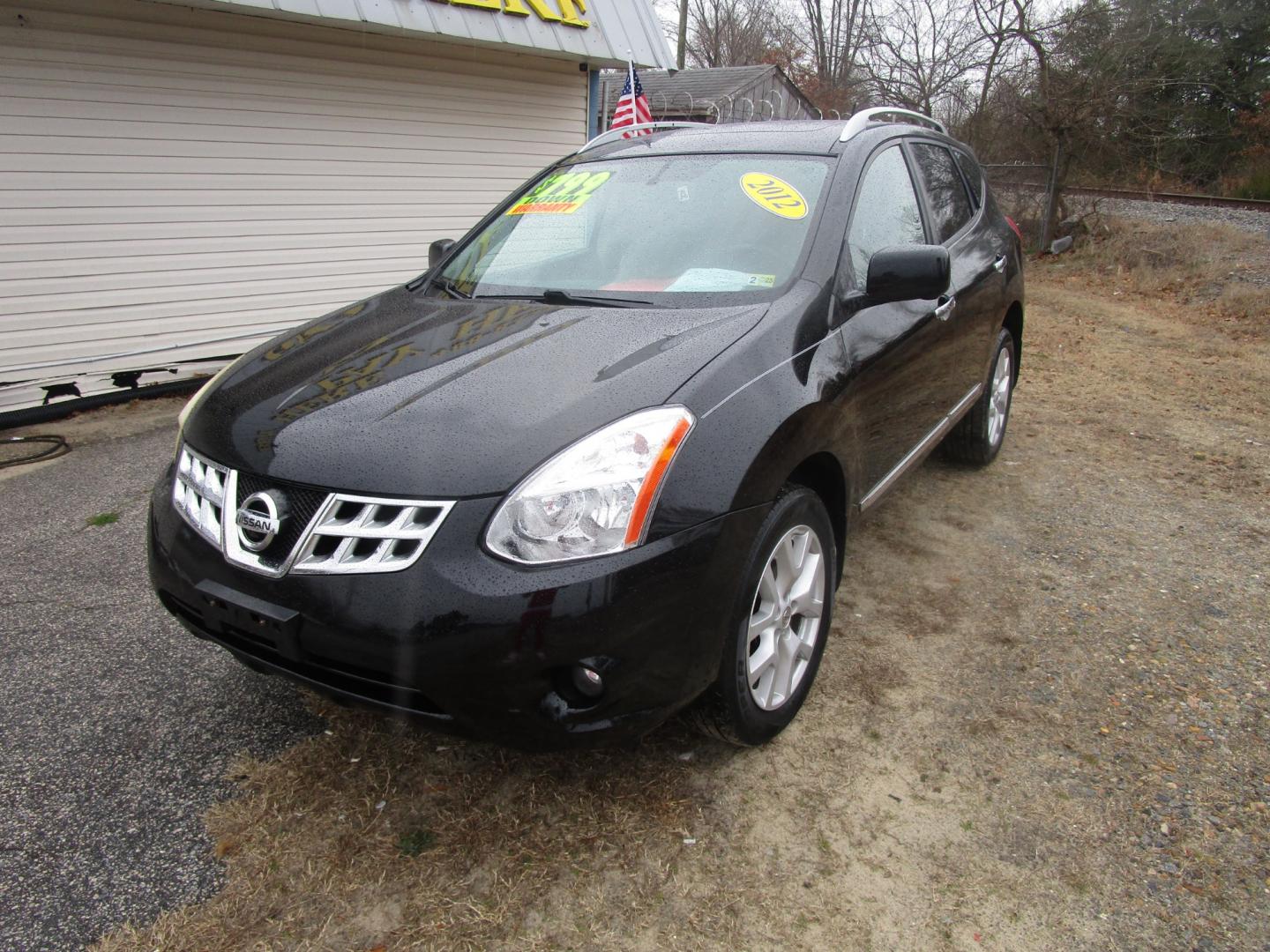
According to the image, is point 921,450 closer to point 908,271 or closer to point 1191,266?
point 908,271

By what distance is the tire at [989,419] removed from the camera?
4.52 meters

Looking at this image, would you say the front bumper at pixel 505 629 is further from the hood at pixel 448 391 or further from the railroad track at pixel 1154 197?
the railroad track at pixel 1154 197

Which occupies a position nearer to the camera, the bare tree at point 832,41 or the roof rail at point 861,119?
the roof rail at point 861,119

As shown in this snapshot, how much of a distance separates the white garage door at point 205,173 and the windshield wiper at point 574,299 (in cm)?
464

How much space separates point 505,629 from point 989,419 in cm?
363

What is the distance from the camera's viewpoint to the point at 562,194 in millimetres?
3398

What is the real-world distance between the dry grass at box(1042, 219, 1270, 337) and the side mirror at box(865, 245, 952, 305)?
7950mm

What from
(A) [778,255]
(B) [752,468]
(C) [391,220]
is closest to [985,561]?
(A) [778,255]

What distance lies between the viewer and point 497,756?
247 centimetres

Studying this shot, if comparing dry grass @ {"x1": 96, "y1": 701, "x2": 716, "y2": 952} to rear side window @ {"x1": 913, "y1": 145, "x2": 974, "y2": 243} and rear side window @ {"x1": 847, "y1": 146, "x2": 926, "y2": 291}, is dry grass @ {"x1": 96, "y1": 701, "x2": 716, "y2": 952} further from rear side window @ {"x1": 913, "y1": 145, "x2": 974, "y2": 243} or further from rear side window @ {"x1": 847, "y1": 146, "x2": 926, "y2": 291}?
rear side window @ {"x1": 913, "y1": 145, "x2": 974, "y2": 243}

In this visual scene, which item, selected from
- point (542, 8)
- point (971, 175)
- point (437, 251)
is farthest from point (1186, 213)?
point (437, 251)

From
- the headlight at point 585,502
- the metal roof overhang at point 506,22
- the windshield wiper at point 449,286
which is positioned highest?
the metal roof overhang at point 506,22

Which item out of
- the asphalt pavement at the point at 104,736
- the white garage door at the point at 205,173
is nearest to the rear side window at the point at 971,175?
the asphalt pavement at the point at 104,736

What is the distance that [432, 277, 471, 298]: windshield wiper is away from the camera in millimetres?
3024
